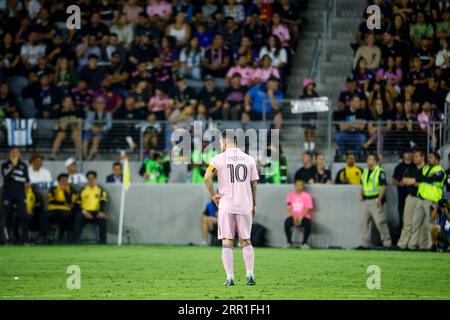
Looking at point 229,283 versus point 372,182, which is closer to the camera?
point 229,283

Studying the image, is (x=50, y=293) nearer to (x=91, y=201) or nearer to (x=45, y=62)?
(x=91, y=201)

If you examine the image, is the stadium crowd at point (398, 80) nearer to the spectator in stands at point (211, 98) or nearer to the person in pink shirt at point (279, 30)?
the person in pink shirt at point (279, 30)

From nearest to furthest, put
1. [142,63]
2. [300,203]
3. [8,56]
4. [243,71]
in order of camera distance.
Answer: [300,203] → [243,71] → [142,63] → [8,56]

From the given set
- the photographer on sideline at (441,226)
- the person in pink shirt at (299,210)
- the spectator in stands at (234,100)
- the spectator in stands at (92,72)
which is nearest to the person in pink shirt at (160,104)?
the spectator in stands at (234,100)

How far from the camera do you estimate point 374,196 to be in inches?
966

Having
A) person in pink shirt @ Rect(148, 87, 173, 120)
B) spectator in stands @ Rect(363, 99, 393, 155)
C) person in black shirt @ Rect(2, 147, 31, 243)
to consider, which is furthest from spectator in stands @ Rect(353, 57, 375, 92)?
person in black shirt @ Rect(2, 147, 31, 243)

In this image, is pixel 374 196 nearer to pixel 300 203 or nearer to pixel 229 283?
pixel 300 203

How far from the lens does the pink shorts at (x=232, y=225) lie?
15.5 metres

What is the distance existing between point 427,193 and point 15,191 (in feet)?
31.5

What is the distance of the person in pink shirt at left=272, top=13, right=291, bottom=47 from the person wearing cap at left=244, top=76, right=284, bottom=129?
1879 mm

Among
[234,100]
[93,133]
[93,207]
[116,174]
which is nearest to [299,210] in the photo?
[234,100]

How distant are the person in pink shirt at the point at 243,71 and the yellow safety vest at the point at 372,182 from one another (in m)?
5.07

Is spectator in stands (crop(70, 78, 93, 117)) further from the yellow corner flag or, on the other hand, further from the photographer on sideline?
the photographer on sideline

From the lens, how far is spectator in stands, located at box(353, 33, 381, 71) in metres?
27.4
